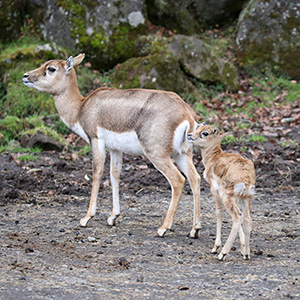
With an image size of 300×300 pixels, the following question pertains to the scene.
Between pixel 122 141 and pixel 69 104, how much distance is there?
1267mm

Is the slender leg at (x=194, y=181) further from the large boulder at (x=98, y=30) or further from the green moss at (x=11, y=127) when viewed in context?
the large boulder at (x=98, y=30)

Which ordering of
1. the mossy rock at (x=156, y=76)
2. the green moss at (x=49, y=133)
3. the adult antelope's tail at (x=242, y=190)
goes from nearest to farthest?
the adult antelope's tail at (x=242, y=190), the green moss at (x=49, y=133), the mossy rock at (x=156, y=76)

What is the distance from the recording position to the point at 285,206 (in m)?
7.80

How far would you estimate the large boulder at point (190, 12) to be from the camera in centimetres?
1602

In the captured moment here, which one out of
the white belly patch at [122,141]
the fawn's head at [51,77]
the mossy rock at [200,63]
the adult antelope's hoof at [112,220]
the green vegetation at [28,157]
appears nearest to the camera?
the white belly patch at [122,141]

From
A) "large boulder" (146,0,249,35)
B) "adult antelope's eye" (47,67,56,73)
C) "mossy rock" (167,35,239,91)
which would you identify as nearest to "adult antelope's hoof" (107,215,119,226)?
"adult antelope's eye" (47,67,56,73)

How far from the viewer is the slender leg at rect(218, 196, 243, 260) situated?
5.34 metres

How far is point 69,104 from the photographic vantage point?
751 cm

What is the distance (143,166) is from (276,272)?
206 inches

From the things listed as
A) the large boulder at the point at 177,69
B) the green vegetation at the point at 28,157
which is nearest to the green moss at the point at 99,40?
the large boulder at the point at 177,69

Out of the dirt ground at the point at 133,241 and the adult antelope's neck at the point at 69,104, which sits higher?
the adult antelope's neck at the point at 69,104

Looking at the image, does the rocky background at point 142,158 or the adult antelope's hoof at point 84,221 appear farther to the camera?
the adult antelope's hoof at point 84,221

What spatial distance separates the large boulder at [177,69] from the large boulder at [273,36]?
110 centimetres

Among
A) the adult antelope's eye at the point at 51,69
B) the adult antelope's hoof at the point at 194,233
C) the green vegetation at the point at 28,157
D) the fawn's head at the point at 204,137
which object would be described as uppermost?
the adult antelope's eye at the point at 51,69
